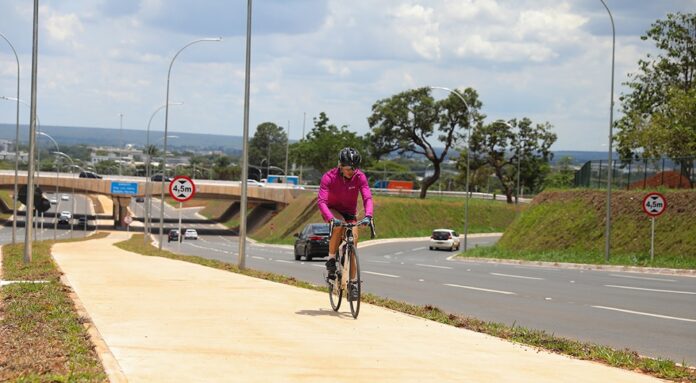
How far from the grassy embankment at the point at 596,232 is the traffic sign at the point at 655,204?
1742 mm

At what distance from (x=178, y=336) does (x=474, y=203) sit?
89266 mm

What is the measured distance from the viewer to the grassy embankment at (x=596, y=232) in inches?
1539

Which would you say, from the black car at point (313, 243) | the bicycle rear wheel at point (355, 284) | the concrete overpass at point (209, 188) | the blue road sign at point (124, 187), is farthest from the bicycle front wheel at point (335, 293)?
the blue road sign at point (124, 187)

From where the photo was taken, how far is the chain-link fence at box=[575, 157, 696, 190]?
44.9m

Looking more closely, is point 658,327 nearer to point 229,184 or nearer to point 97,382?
point 97,382

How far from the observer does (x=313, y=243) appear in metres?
37.9

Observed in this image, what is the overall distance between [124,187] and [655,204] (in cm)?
7559

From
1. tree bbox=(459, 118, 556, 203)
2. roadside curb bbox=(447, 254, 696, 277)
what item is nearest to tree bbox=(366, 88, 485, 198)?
tree bbox=(459, 118, 556, 203)

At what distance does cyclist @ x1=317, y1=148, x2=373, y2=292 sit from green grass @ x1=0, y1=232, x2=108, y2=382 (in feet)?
9.52

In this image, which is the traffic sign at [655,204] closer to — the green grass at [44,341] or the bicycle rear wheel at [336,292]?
the bicycle rear wheel at [336,292]

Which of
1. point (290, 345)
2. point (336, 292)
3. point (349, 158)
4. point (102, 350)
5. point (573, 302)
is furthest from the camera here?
point (573, 302)

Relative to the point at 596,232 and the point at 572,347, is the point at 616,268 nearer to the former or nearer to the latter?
the point at 596,232

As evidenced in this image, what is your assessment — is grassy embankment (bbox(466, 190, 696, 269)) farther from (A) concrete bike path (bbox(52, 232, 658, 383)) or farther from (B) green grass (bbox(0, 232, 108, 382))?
(B) green grass (bbox(0, 232, 108, 382))

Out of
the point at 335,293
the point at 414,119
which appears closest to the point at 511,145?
the point at 414,119
